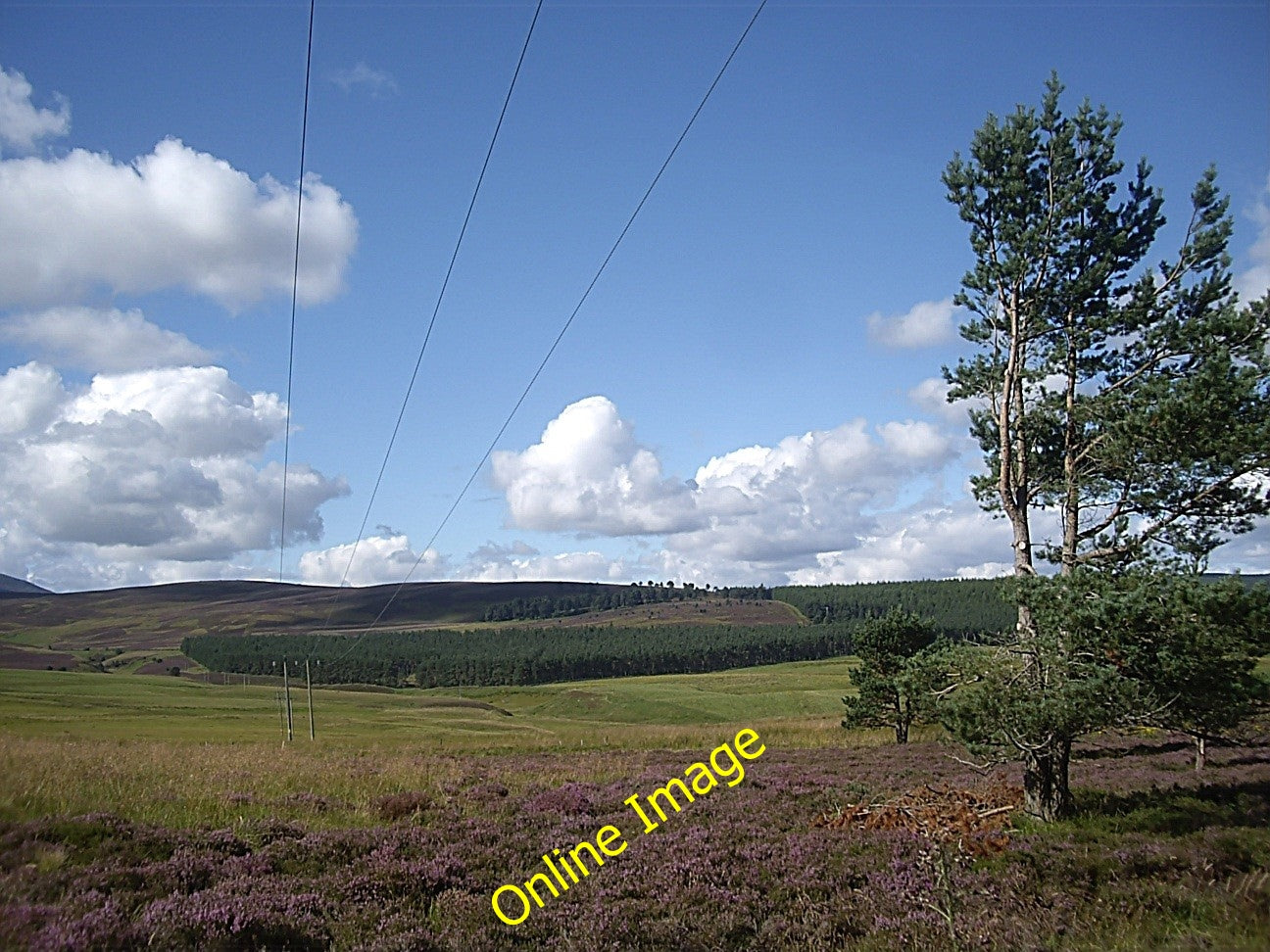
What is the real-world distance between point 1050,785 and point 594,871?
813 centimetres

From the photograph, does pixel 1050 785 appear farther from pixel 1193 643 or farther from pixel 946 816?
pixel 1193 643

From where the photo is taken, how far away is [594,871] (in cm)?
1021

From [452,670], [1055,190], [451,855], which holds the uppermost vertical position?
[1055,190]

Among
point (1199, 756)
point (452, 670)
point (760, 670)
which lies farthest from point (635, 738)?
point (452, 670)

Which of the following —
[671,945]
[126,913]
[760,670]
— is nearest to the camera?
[126,913]

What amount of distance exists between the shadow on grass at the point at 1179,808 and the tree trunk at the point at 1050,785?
12.7 inches

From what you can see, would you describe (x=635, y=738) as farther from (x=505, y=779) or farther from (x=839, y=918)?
(x=839, y=918)

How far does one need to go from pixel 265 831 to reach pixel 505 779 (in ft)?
33.8

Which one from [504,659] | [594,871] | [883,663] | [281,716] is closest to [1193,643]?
[594,871]

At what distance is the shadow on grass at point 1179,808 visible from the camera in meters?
11.9

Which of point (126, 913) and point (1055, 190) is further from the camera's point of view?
point (1055, 190)

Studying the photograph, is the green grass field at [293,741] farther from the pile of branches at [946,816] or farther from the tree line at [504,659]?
the tree line at [504,659]

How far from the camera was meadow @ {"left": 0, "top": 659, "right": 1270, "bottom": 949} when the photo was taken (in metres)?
7.20

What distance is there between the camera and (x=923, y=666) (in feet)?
44.2
